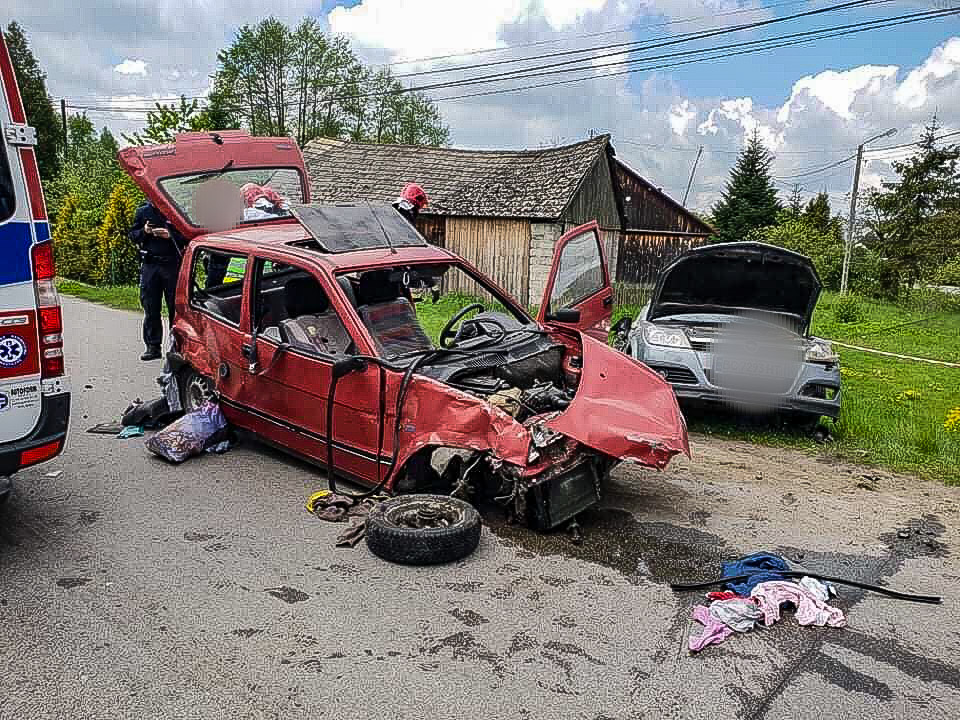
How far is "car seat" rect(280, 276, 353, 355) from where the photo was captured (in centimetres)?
567

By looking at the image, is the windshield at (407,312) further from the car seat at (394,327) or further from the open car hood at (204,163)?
the open car hood at (204,163)

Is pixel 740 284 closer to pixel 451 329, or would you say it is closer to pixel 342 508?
pixel 451 329

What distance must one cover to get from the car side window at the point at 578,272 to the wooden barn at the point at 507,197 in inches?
470

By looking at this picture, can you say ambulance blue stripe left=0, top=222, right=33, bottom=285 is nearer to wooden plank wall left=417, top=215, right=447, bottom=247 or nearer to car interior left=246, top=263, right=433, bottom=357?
car interior left=246, top=263, right=433, bottom=357

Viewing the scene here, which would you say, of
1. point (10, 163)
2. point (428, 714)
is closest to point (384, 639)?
point (428, 714)

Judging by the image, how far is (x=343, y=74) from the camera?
1762 inches

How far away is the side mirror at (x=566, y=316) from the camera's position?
614 cm

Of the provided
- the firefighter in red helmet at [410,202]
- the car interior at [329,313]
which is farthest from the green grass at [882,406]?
the firefighter in red helmet at [410,202]

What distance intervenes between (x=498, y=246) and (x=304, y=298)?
560 inches

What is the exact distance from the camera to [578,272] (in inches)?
258

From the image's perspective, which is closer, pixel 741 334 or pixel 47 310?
pixel 47 310

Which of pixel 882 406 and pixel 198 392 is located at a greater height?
pixel 198 392

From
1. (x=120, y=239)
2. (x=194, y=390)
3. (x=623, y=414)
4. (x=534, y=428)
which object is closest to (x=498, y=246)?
(x=120, y=239)

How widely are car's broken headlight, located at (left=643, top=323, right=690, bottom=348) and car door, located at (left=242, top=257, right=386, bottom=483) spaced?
332 centimetres
